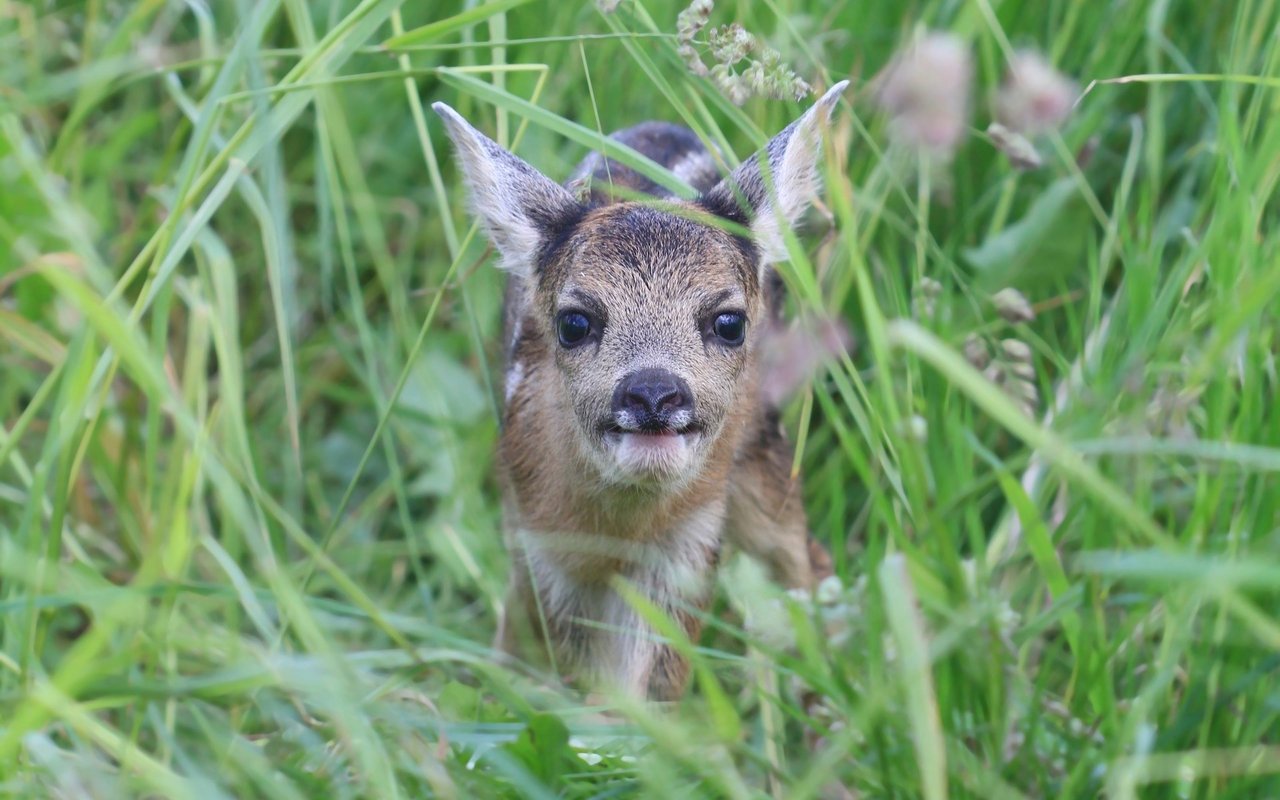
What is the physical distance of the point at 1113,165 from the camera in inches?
226

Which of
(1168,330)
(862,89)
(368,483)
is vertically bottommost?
(368,483)

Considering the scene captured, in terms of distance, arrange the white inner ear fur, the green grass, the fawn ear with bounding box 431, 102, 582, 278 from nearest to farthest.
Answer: the green grass
the white inner ear fur
the fawn ear with bounding box 431, 102, 582, 278

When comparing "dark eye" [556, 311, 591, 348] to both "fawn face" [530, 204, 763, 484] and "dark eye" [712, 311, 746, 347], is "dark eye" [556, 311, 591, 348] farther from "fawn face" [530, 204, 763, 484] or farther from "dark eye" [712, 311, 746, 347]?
"dark eye" [712, 311, 746, 347]

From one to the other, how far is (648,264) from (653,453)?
611 mm

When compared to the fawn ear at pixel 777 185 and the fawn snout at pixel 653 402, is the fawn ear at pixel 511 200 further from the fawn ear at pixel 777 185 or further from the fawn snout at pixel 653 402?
the fawn snout at pixel 653 402

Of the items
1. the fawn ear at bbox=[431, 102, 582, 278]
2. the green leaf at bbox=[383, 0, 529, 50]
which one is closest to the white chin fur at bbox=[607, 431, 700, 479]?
the fawn ear at bbox=[431, 102, 582, 278]

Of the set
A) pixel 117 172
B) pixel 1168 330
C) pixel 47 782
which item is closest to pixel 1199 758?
pixel 1168 330

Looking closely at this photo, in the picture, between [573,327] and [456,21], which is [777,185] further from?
[456,21]

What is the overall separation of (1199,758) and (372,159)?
451 cm

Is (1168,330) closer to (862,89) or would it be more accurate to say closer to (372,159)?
(862,89)

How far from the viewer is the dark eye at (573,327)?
4203 millimetres

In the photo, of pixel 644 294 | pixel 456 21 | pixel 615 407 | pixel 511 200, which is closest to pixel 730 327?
pixel 644 294

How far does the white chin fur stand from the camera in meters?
3.88

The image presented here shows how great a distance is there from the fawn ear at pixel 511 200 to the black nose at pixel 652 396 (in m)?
0.83
